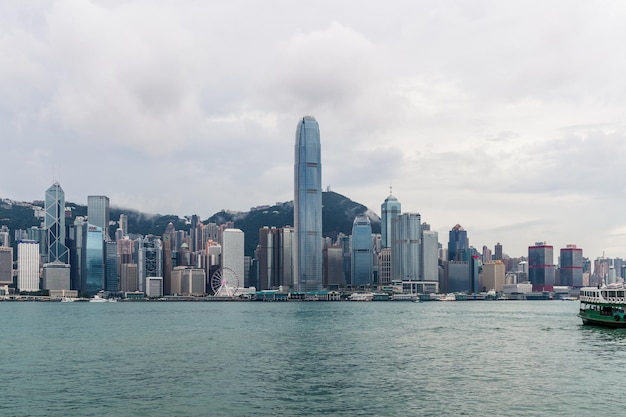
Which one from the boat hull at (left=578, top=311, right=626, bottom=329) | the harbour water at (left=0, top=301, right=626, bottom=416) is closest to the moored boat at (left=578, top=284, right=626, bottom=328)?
the boat hull at (left=578, top=311, right=626, bottom=329)

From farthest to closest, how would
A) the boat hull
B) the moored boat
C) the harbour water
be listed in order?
the moored boat
the boat hull
the harbour water

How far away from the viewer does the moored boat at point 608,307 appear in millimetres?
112125

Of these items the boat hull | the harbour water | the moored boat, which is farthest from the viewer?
the moored boat

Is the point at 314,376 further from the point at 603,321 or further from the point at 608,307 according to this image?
the point at 603,321

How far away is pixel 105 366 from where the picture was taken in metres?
69.6

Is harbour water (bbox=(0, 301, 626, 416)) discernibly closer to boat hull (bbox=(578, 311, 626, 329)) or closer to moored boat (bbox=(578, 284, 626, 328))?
boat hull (bbox=(578, 311, 626, 329))

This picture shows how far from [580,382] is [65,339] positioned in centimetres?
7647

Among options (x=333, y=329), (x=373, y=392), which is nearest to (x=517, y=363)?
(x=373, y=392)

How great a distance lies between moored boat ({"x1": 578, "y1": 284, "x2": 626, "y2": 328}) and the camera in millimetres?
112125

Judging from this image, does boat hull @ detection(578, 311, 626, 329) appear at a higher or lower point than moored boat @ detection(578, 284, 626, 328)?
lower

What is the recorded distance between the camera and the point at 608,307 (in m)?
115

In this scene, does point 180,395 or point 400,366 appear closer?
point 180,395

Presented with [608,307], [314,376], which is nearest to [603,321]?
[608,307]

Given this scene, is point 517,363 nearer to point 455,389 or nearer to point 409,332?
point 455,389
